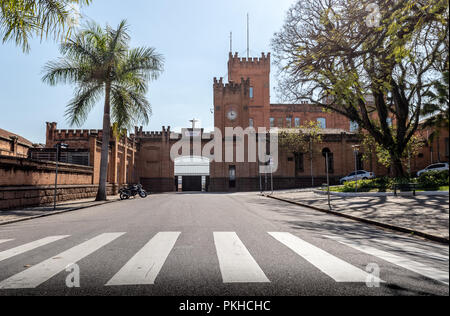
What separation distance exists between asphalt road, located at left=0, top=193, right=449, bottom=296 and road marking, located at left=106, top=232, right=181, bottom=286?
12mm

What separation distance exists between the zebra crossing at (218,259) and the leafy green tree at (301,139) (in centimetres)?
3095

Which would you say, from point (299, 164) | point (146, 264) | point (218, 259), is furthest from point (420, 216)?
point (299, 164)

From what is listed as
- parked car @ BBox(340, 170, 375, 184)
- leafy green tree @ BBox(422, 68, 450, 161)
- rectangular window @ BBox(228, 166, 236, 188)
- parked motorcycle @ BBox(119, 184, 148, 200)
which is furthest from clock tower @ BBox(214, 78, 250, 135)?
leafy green tree @ BBox(422, 68, 450, 161)

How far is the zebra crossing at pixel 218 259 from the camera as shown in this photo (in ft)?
8.79

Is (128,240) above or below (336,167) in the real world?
below

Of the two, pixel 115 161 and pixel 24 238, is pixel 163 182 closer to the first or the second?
pixel 115 161

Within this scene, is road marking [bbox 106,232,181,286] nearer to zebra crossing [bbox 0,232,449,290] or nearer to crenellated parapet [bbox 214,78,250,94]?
zebra crossing [bbox 0,232,449,290]

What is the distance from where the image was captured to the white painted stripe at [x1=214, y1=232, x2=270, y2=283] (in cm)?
289

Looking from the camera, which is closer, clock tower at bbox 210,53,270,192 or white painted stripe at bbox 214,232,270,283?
white painted stripe at bbox 214,232,270,283

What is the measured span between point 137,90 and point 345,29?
53.5 feet

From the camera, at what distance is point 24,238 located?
644cm

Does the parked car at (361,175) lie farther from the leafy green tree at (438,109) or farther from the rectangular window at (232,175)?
the leafy green tree at (438,109)

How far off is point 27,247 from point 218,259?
12.2ft
